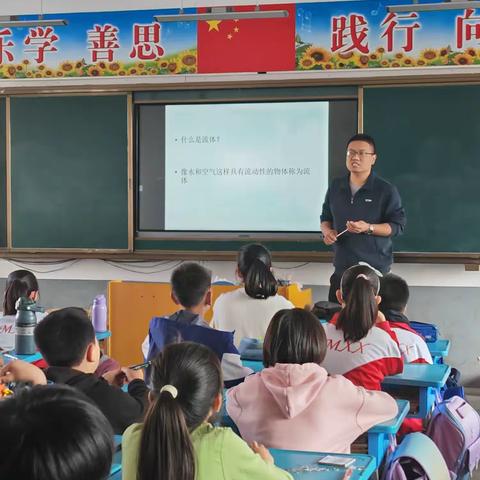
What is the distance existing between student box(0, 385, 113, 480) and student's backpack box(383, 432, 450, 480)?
1.82 meters

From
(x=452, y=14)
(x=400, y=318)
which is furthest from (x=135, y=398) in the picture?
(x=452, y=14)

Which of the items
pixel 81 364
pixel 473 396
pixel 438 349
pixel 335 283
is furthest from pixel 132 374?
pixel 473 396

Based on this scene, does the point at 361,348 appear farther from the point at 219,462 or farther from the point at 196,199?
the point at 196,199

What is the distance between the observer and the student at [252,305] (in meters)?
3.86

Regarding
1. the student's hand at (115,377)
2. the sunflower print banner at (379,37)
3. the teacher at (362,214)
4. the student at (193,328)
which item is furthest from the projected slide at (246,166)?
the student's hand at (115,377)

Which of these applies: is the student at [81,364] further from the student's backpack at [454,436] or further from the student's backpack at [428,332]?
the student's backpack at [428,332]

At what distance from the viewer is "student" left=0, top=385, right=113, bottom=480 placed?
0.90 metres

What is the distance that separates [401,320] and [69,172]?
339 cm

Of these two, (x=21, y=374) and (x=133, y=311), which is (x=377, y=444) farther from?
(x=133, y=311)

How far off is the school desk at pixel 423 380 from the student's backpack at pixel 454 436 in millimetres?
64

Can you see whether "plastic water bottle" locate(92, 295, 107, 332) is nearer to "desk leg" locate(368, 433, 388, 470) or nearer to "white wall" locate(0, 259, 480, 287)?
"white wall" locate(0, 259, 480, 287)

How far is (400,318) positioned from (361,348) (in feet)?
3.17

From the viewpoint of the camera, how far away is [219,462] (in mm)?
1732

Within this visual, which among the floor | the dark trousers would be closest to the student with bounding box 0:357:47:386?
the dark trousers
